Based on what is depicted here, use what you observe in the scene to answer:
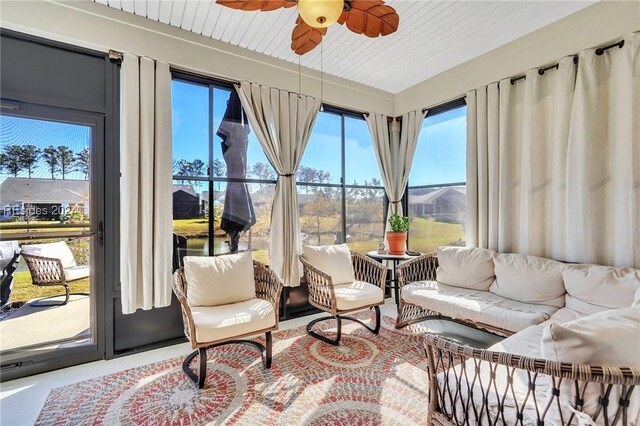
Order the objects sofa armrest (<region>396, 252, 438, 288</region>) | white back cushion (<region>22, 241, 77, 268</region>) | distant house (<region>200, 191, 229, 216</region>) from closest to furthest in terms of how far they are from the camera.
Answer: white back cushion (<region>22, 241, 77, 268</region>)
distant house (<region>200, 191, 229, 216</region>)
sofa armrest (<region>396, 252, 438, 288</region>)

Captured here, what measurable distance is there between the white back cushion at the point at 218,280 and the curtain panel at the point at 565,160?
260 centimetres

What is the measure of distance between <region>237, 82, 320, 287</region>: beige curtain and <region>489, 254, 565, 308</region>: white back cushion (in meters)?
2.08

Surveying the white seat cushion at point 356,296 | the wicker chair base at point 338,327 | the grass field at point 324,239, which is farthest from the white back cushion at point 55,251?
the white seat cushion at point 356,296

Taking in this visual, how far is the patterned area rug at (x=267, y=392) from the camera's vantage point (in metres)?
1.80

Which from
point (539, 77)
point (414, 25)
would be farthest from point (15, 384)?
point (539, 77)

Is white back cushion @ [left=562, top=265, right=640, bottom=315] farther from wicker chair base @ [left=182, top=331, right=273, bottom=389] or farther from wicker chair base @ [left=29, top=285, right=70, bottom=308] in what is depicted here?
wicker chair base @ [left=29, top=285, right=70, bottom=308]

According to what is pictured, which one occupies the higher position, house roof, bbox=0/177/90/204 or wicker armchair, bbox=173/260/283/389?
house roof, bbox=0/177/90/204

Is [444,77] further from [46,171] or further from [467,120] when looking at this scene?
[46,171]

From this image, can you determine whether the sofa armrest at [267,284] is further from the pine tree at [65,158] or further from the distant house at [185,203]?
the pine tree at [65,158]

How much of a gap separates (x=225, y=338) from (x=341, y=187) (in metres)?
2.51

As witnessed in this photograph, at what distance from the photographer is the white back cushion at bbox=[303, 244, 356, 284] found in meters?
3.16

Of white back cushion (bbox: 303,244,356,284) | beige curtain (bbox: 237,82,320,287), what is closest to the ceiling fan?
beige curtain (bbox: 237,82,320,287)

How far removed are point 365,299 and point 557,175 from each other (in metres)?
2.12

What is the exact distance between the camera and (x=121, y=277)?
250cm
